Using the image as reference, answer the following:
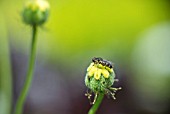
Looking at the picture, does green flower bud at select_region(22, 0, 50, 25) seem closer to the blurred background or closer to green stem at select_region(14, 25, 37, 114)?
green stem at select_region(14, 25, 37, 114)

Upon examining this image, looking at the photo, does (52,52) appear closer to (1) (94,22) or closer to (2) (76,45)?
(2) (76,45)

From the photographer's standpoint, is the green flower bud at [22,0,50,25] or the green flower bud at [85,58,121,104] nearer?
the green flower bud at [85,58,121,104]

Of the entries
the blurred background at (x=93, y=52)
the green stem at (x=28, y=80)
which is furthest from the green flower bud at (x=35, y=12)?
the blurred background at (x=93, y=52)

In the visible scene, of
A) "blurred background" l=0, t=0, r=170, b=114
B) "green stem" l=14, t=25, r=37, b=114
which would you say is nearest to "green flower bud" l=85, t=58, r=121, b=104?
"green stem" l=14, t=25, r=37, b=114

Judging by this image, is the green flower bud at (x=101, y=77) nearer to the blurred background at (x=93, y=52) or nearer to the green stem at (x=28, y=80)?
the green stem at (x=28, y=80)

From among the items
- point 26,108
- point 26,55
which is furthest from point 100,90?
point 26,55

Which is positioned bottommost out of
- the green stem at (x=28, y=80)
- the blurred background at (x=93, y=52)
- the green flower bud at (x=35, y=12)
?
the blurred background at (x=93, y=52)

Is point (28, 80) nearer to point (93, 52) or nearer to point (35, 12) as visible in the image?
point (35, 12)

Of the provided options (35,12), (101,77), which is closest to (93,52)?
(35,12)

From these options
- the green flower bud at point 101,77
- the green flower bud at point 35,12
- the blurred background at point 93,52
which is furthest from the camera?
the blurred background at point 93,52
